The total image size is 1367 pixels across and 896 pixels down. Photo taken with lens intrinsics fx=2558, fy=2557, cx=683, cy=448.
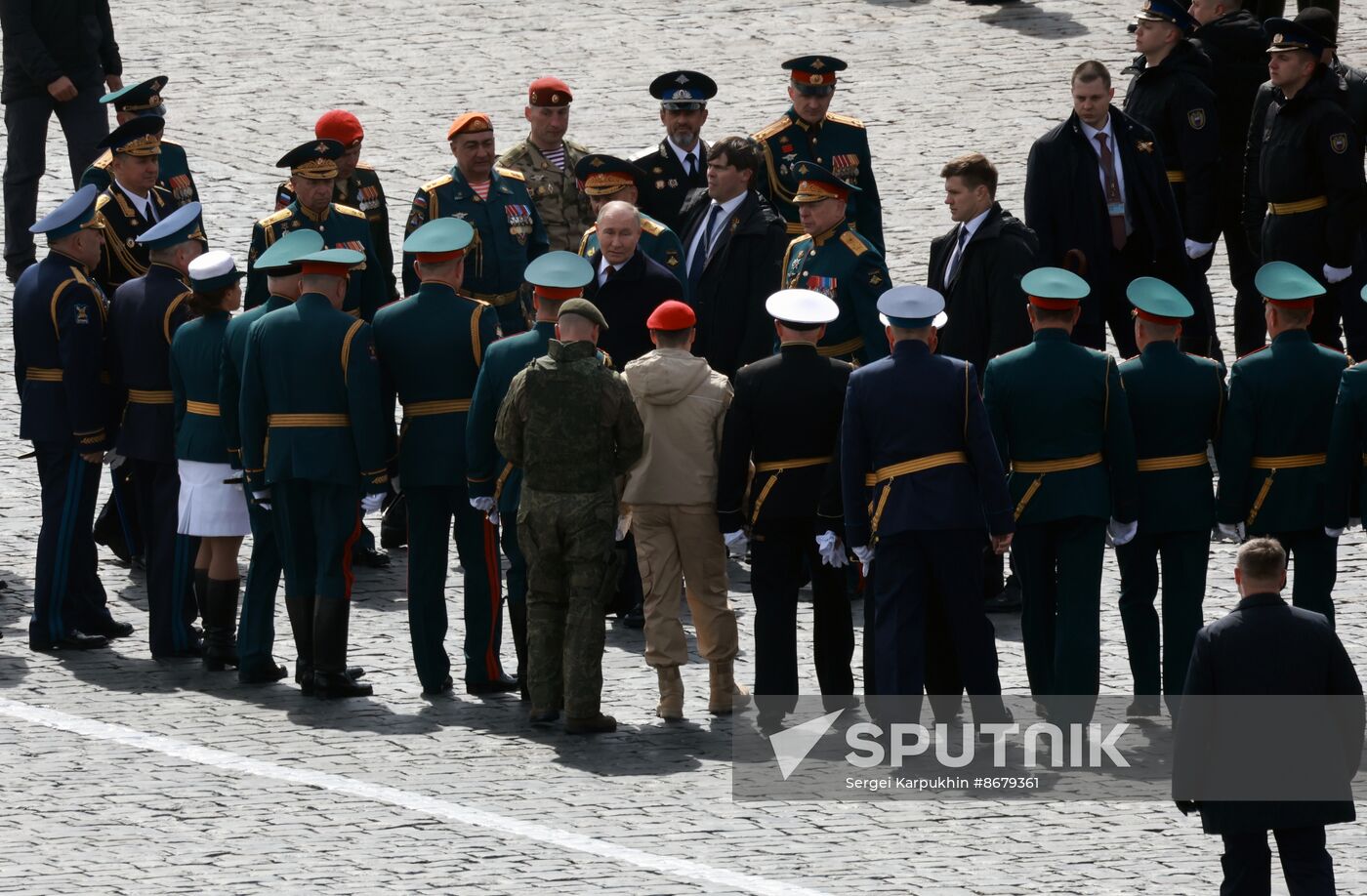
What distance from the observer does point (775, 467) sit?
36.5ft

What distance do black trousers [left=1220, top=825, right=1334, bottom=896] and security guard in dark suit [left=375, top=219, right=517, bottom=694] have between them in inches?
171

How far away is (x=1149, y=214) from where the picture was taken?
1408 centimetres

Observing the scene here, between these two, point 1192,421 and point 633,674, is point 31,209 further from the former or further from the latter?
point 1192,421

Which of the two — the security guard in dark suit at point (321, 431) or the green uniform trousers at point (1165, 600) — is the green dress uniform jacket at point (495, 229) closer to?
the security guard in dark suit at point (321, 431)

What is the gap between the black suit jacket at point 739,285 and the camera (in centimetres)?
1331

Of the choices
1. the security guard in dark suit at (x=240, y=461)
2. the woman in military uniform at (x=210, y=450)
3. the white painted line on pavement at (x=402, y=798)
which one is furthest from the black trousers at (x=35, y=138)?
the white painted line on pavement at (x=402, y=798)

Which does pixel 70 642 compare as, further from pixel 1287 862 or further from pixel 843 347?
pixel 1287 862

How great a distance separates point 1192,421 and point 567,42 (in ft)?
43.7

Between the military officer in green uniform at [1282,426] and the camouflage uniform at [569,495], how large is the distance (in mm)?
2556

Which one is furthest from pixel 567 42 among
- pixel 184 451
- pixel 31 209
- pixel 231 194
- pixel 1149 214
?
pixel 184 451

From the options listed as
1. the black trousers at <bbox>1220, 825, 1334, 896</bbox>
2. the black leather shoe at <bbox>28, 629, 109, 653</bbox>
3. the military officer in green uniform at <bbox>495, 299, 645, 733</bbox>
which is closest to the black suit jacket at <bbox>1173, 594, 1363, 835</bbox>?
the black trousers at <bbox>1220, 825, 1334, 896</bbox>

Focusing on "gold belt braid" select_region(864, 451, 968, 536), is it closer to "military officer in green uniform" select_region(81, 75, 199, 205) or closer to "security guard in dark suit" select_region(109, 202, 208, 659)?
"security guard in dark suit" select_region(109, 202, 208, 659)

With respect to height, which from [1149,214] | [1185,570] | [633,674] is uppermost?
[1149,214]

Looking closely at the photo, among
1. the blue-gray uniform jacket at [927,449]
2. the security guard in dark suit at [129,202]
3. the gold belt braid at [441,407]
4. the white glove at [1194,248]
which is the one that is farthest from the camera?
the white glove at [1194,248]
